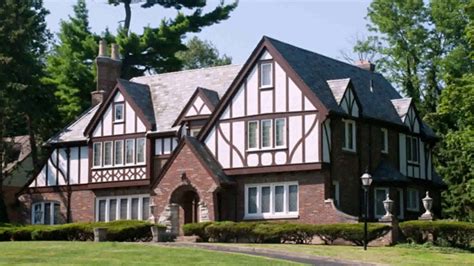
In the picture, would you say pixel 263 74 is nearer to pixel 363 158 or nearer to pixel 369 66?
pixel 363 158

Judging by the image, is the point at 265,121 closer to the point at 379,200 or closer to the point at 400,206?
the point at 379,200

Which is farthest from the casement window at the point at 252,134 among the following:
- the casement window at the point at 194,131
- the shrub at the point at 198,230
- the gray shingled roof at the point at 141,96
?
the gray shingled roof at the point at 141,96

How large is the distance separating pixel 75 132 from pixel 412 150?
18.5 meters

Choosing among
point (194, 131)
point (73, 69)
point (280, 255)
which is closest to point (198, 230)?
point (194, 131)

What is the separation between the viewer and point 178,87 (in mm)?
58594

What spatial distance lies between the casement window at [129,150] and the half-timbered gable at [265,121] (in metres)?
5.49

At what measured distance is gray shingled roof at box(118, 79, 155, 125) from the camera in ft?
186

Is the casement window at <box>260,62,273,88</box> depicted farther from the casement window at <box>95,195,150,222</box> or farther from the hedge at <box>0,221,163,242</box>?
the casement window at <box>95,195,150,222</box>

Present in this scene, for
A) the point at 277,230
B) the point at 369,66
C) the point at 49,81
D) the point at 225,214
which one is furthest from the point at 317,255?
the point at 49,81

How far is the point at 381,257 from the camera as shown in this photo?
37531mm

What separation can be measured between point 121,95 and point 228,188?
9.13 m

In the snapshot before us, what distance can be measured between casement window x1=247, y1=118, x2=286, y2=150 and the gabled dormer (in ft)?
11.3

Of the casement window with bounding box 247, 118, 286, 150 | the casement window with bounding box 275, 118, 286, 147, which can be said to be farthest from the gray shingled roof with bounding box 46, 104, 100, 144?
the casement window with bounding box 275, 118, 286, 147

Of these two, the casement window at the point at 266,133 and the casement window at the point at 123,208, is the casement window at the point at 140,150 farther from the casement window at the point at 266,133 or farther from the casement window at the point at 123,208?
the casement window at the point at 266,133
